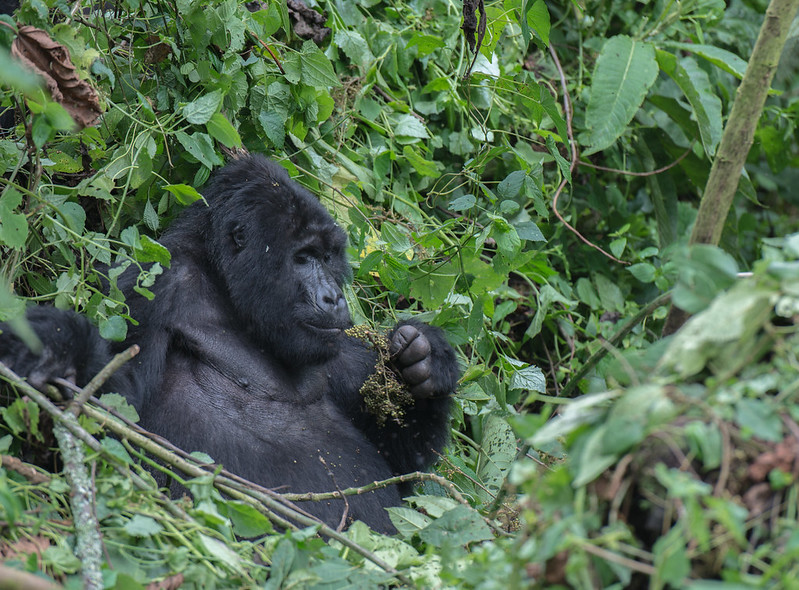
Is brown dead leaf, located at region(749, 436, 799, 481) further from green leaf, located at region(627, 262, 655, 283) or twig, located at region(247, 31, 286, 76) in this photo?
green leaf, located at region(627, 262, 655, 283)

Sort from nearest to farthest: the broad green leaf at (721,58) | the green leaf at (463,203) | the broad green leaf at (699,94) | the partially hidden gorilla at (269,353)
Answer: the partially hidden gorilla at (269,353), the green leaf at (463,203), the broad green leaf at (699,94), the broad green leaf at (721,58)

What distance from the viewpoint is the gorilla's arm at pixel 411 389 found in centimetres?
293

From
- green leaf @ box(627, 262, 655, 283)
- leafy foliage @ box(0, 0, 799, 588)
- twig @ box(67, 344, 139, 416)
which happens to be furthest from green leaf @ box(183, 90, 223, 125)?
green leaf @ box(627, 262, 655, 283)

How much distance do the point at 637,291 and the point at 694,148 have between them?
0.82 metres

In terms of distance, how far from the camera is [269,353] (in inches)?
114

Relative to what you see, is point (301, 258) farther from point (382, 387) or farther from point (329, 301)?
point (382, 387)

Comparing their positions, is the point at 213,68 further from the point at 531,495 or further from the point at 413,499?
the point at 531,495

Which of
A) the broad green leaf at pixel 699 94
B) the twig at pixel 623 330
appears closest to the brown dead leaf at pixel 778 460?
the twig at pixel 623 330

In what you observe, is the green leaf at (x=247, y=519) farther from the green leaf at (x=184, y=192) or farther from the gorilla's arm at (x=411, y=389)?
the gorilla's arm at (x=411, y=389)

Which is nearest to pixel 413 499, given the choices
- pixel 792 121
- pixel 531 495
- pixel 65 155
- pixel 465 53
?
pixel 531 495

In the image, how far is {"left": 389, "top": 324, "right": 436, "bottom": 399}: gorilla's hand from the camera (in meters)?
2.90

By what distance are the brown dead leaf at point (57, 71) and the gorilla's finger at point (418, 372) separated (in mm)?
1306

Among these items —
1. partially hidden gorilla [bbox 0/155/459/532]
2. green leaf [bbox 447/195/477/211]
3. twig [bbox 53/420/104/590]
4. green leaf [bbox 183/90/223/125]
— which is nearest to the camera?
twig [bbox 53/420/104/590]

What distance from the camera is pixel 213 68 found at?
3045 mm
